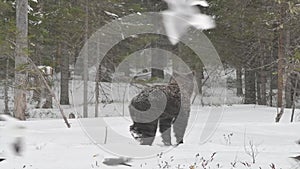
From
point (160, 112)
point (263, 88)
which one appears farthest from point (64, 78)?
point (160, 112)

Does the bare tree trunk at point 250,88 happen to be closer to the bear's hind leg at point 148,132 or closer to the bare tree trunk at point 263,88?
the bare tree trunk at point 263,88

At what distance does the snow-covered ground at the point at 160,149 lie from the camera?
18.7 feet

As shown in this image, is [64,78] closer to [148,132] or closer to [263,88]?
[263,88]

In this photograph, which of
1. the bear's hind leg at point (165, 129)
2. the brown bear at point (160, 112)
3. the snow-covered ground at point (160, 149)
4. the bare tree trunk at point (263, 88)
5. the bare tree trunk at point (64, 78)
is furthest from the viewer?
the bare tree trunk at point (263, 88)

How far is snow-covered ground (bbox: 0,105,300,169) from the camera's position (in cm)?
570

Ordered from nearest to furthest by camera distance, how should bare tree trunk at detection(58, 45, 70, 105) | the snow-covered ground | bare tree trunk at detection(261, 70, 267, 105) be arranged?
1. the snow-covered ground
2. bare tree trunk at detection(58, 45, 70, 105)
3. bare tree trunk at detection(261, 70, 267, 105)

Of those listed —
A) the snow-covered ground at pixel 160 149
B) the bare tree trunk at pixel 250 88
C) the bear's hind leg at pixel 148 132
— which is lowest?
the snow-covered ground at pixel 160 149

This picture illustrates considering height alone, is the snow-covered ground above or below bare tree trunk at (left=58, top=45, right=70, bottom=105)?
below

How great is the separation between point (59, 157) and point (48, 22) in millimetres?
11526

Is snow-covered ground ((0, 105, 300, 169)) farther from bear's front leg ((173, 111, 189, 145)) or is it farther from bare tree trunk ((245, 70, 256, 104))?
bare tree trunk ((245, 70, 256, 104))

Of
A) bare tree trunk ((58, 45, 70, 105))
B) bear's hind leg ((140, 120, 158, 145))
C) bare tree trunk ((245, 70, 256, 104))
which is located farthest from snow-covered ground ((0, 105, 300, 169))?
bare tree trunk ((245, 70, 256, 104))

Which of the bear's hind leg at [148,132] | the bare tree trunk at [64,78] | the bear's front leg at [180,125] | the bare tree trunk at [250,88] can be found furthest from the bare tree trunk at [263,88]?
the bear's hind leg at [148,132]

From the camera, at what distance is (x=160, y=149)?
22.4ft

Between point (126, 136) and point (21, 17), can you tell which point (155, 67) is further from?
point (126, 136)
